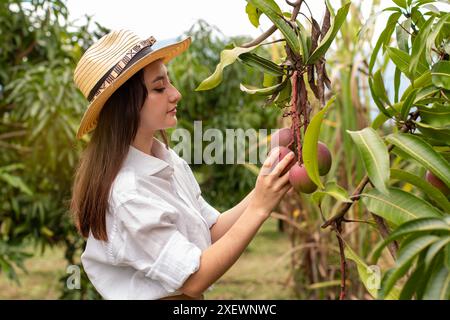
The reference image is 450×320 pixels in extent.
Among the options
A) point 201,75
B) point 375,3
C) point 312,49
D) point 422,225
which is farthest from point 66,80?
point 422,225

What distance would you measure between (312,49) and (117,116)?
0.40 meters

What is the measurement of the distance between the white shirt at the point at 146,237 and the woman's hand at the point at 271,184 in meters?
0.13

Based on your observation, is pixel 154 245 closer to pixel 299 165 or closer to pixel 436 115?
pixel 299 165

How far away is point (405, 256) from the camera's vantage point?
0.68m

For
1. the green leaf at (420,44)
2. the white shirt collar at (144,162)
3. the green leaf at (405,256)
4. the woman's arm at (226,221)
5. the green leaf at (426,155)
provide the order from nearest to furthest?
the green leaf at (405,256)
the green leaf at (426,155)
the green leaf at (420,44)
the white shirt collar at (144,162)
the woman's arm at (226,221)

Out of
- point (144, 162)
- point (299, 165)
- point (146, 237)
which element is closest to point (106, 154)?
point (144, 162)

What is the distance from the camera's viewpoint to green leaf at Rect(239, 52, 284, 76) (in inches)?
34.2

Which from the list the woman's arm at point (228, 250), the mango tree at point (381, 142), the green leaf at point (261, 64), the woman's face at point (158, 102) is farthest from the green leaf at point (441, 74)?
the woman's face at point (158, 102)

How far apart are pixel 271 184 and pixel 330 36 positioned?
244 mm

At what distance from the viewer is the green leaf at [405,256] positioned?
0.68 meters

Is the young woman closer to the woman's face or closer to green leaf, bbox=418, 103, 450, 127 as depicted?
the woman's face

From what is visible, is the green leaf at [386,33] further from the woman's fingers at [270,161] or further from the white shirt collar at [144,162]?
the white shirt collar at [144,162]

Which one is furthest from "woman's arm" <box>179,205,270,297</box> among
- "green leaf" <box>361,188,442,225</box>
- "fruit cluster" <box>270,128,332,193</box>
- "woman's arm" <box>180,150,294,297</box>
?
"green leaf" <box>361,188,442,225</box>
